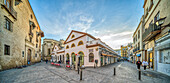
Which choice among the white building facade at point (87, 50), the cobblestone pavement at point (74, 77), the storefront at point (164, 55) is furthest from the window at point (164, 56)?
the white building facade at point (87, 50)

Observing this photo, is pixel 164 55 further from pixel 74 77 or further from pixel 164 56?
pixel 74 77

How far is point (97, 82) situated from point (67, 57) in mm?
18162

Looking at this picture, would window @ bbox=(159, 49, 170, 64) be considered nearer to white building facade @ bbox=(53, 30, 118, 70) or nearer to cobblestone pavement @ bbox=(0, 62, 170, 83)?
cobblestone pavement @ bbox=(0, 62, 170, 83)

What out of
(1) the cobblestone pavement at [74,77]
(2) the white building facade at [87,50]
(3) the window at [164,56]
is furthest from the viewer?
(2) the white building facade at [87,50]

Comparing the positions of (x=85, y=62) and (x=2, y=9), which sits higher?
(x=2, y=9)

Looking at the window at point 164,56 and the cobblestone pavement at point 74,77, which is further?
the window at point 164,56

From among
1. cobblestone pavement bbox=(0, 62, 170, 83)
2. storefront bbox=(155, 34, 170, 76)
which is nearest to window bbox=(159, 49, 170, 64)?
storefront bbox=(155, 34, 170, 76)

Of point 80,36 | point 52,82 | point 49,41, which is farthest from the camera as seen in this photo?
point 49,41

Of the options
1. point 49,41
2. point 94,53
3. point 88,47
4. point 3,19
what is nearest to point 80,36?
point 88,47

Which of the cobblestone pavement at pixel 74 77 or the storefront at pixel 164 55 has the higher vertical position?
the storefront at pixel 164 55

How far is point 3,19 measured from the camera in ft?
29.5

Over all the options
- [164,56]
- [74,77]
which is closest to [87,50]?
[74,77]

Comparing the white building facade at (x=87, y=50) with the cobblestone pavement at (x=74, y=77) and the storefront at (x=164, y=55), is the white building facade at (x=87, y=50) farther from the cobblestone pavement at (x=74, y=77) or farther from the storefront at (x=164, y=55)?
the storefront at (x=164, y=55)

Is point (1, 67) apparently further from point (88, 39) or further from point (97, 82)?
point (88, 39)
